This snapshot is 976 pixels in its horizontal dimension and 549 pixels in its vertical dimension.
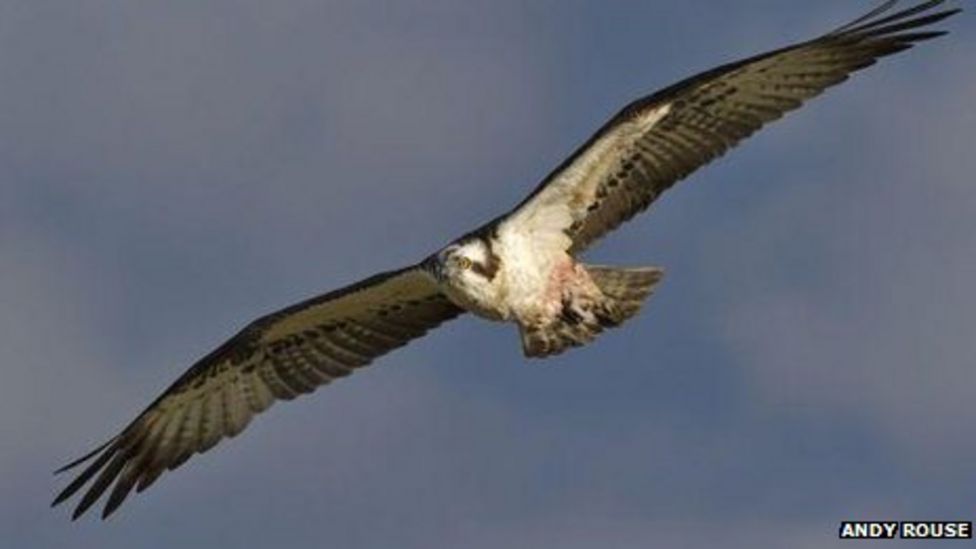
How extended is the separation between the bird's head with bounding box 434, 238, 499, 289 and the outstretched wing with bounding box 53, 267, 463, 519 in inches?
65.2

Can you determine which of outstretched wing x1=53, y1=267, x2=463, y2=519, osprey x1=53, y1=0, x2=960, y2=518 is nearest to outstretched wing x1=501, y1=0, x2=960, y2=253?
osprey x1=53, y1=0, x2=960, y2=518

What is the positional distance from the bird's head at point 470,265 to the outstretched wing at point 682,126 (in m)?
0.34

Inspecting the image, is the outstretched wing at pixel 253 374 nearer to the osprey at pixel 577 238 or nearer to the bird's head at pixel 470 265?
the osprey at pixel 577 238

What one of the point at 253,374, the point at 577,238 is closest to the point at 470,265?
the point at 577,238

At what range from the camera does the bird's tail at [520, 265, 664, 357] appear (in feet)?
63.1

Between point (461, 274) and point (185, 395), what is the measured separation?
311cm

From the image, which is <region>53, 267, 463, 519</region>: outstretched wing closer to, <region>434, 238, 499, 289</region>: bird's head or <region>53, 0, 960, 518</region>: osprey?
<region>53, 0, 960, 518</region>: osprey

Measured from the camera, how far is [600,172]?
773 inches

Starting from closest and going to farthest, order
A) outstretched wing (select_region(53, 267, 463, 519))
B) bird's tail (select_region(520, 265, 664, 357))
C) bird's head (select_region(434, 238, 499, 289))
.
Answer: bird's head (select_region(434, 238, 499, 289)) → bird's tail (select_region(520, 265, 664, 357)) → outstretched wing (select_region(53, 267, 463, 519))

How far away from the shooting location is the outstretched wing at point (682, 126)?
1942 centimetres

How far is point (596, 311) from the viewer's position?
1939 cm

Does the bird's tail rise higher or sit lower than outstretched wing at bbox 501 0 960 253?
lower

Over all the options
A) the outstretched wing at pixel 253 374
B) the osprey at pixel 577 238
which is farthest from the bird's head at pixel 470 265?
the outstretched wing at pixel 253 374

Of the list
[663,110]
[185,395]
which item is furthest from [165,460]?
[663,110]
